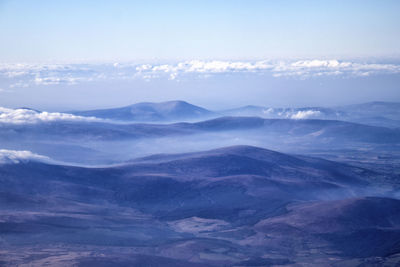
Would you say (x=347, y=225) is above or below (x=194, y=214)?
below

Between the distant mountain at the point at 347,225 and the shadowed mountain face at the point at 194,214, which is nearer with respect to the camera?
the shadowed mountain face at the point at 194,214

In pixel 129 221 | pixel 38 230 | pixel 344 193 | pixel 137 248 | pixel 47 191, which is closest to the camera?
pixel 137 248

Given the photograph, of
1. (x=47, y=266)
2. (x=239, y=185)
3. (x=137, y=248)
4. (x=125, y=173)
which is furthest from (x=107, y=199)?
(x=47, y=266)

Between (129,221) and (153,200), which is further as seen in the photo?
(153,200)

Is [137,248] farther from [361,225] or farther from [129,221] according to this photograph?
[361,225]

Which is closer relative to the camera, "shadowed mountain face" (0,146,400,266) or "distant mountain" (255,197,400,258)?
"shadowed mountain face" (0,146,400,266)

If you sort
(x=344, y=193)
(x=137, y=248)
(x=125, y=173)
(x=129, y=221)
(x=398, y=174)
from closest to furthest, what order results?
1. (x=137, y=248)
2. (x=129, y=221)
3. (x=344, y=193)
4. (x=125, y=173)
5. (x=398, y=174)

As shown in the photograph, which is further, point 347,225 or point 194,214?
point 194,214
